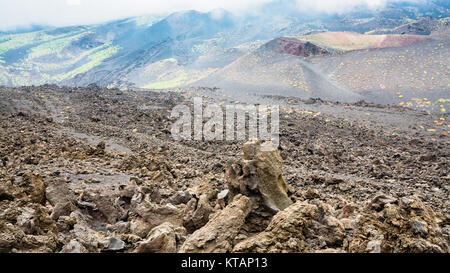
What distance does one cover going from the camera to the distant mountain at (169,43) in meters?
48.1

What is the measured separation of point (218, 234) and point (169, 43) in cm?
7145

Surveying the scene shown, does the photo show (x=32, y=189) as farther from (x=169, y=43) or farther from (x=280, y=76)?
(x=169, y=43)

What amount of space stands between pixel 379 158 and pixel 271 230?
8.17 meters

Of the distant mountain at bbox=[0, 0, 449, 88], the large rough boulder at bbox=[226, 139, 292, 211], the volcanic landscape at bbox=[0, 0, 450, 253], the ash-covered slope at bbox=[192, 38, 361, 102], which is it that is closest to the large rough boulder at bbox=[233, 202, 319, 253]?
the volcanic landscape at bbox=[0, 0, 450, 253]

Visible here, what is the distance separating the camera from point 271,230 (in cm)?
272

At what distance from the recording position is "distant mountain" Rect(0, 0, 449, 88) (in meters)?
48.1

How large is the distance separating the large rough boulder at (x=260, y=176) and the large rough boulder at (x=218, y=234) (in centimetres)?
74

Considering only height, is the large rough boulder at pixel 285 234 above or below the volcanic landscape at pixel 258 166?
above


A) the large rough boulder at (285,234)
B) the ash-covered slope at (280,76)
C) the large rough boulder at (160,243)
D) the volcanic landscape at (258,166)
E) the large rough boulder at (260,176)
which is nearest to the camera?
the large rough boulder at (285,234)

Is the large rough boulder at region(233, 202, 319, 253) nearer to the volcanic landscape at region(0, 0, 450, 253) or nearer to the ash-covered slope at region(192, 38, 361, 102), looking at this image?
the volcanic landscape at region(0, 0, 450, 253)

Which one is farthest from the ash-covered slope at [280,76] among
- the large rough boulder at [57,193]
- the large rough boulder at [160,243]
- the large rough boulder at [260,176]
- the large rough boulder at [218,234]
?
the large rough boulder at [160,243]

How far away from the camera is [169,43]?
228ft

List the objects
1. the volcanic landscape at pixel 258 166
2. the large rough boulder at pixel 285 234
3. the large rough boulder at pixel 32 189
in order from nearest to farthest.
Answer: the large rough boulder at pixel 285 234, the volcanic landscape at pixel 258 166, the large rough boulder at pixel 32 189

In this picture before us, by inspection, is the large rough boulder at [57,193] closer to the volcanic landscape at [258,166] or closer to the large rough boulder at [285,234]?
the volcanic landscape at [258,166]
